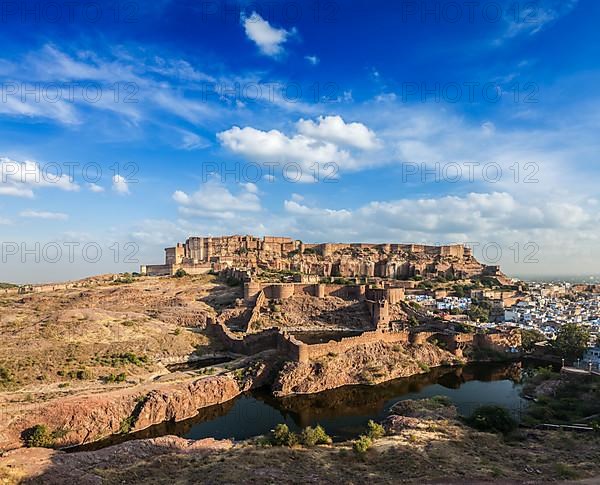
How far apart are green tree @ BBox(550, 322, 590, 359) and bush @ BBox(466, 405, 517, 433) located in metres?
15.7

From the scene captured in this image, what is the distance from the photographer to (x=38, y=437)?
17.0 m

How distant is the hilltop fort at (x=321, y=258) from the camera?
67.9 meters

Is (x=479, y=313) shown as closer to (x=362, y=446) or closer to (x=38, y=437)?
(x=362, y=446)

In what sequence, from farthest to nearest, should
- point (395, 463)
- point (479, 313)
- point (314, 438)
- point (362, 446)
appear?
point (479, 313), point (314, 438), point (362, 446), point (395, 463)

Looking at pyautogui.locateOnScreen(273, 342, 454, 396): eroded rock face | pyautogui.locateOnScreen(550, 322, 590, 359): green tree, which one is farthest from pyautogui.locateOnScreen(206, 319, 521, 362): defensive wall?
pyautogui.locateOnScreen(550, 322, 590, 359): green tree

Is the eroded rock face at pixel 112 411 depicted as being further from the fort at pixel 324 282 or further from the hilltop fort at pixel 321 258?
the hilltop fort at pixel 321 258

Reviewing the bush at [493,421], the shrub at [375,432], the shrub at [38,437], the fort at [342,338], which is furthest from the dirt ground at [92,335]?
the bush at [493,421]

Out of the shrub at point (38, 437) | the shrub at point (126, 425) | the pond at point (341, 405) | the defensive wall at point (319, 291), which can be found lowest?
the pond at point (341, 405)

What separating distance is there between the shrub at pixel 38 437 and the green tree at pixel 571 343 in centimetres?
3306

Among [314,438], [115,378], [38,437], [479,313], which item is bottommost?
[38,437]

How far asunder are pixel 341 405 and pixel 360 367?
485 cm

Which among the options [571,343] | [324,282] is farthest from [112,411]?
[324,282]

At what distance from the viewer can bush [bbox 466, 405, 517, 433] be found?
57.7ft

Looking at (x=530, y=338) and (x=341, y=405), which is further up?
(x=530, y=338)
